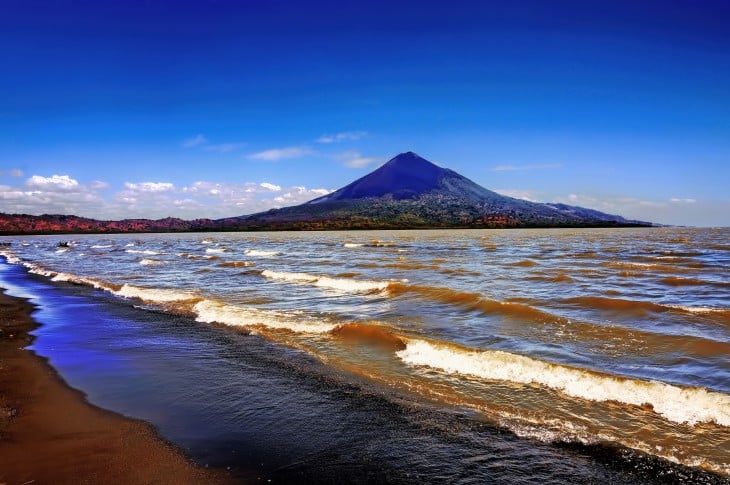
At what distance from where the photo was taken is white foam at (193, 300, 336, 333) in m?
14.0

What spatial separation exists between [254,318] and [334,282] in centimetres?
1007

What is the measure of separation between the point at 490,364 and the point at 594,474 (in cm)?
447

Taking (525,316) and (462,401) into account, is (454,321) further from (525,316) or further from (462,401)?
(462,401)

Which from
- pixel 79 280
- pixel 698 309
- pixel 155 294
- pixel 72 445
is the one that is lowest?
pixel 79 280

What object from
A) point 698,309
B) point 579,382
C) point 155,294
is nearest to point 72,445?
point 579,382

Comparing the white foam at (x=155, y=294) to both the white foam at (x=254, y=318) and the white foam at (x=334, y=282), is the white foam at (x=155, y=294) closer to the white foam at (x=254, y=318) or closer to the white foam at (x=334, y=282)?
the white foam at (x=254, y=318)

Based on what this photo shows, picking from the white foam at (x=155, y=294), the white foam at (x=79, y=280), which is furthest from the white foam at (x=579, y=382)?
the white foam at (x=79, y=280)

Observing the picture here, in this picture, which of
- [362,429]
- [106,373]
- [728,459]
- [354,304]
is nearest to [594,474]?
[728,459]

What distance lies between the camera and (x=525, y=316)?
15.3m

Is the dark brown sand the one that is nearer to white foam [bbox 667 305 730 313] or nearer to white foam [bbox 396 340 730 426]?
white foam [bbox 396 340 730 426]

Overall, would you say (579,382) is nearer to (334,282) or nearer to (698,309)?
(698,309)

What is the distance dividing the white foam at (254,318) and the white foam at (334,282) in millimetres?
6802

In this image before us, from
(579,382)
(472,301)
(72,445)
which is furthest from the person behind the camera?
(472,301)

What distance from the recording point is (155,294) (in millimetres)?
21438
